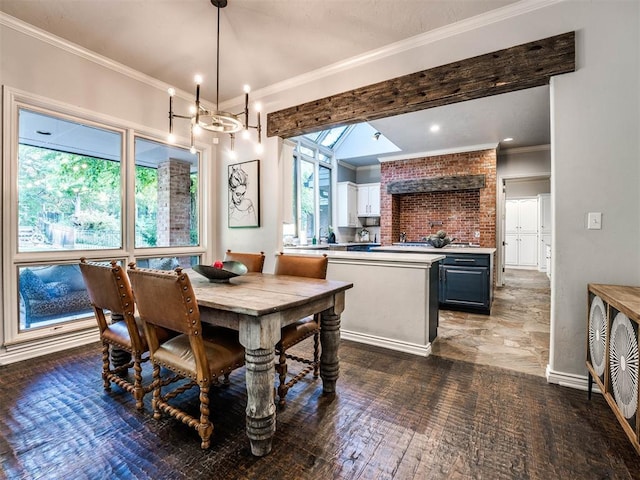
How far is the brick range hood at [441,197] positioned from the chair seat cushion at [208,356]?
550 cm

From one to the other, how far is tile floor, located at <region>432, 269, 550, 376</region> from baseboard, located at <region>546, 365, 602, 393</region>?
0.15 m

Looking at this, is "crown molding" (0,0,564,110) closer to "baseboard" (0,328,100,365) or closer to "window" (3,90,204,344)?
"window" (3,90,204,344)

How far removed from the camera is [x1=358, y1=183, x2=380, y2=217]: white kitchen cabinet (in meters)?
7.95

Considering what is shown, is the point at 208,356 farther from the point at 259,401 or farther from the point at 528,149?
the point at 528,149

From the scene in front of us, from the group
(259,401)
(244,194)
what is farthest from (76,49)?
(259,401)

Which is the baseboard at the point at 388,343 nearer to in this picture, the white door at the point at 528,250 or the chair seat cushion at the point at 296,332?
the chair seat cushion at the point at 296,332

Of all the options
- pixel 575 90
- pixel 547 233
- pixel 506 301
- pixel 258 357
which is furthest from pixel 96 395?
pixel 547 233

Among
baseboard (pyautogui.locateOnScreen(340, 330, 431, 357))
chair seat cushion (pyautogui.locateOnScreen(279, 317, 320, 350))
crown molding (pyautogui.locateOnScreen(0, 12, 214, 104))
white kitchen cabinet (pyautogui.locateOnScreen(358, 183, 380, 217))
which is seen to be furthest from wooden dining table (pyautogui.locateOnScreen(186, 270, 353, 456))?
white kitchen cabinet (pyautogui.locateOnScreen(358, 183, 380, 217))

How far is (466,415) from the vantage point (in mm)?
1900

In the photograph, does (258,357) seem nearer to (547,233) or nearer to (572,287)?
(572,287)

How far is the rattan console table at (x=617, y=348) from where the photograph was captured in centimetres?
141

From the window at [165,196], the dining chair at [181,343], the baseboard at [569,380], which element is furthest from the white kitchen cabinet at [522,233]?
the dining chair at [181,343]

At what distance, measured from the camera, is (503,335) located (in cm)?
347

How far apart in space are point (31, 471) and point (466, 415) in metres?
2.31
